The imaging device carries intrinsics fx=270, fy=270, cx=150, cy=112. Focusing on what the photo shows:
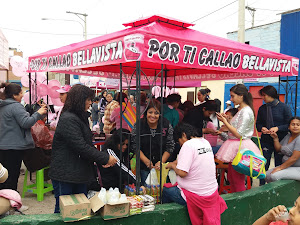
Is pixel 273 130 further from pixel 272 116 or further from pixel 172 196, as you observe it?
pixel 172 196

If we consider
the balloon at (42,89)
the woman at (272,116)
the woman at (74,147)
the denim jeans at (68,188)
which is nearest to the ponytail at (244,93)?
the woman at (272,116)

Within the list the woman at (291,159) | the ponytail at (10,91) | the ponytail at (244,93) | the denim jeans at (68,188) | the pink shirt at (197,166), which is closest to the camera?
the pink shirt at (197,166)

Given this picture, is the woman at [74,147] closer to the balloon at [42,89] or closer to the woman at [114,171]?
the woman at [114,171]

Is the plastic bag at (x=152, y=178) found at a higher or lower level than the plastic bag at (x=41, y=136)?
lower

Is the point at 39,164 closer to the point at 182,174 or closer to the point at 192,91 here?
the point at 182,174

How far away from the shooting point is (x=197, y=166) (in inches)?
112

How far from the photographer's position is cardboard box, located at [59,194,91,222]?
2535 mm

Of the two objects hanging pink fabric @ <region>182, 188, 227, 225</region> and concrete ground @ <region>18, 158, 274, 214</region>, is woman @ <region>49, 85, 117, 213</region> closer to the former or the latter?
hanging pink fabric @ <region>182, 188, 227, 225</region>

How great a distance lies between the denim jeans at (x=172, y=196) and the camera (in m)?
3.14

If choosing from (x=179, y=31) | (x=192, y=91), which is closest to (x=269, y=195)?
(x=179, y=31)

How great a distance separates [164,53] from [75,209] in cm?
187

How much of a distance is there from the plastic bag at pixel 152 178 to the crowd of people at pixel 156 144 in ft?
0.52

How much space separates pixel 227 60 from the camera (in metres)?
3.69

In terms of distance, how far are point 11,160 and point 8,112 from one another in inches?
29.5
